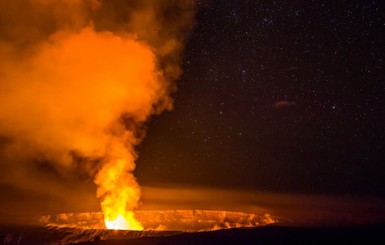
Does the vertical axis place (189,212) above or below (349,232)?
above

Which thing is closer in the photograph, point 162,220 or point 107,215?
point 107,215

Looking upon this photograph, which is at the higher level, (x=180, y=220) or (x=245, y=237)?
(x=180, y=220)

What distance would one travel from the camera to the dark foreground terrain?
23.1 m

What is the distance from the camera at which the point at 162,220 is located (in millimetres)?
37250

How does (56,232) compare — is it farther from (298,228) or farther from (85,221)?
(298,228)

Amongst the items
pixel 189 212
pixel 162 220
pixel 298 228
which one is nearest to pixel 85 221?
pixel 162 220

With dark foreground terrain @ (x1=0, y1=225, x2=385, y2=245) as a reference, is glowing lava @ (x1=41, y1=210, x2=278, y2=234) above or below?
above

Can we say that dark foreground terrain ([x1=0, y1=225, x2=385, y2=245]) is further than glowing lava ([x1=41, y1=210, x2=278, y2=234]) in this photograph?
No

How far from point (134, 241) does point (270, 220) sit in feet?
45.1

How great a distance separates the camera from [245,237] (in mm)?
23828

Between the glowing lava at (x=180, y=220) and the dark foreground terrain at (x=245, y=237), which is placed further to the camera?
the glowing lava at (x=180, y=220)

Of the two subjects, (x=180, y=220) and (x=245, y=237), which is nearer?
(x=245, y=237)

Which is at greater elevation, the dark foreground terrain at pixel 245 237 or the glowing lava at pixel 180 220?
the glowing lava at pixel 180 220

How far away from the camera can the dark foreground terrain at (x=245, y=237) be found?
75.7 feet
